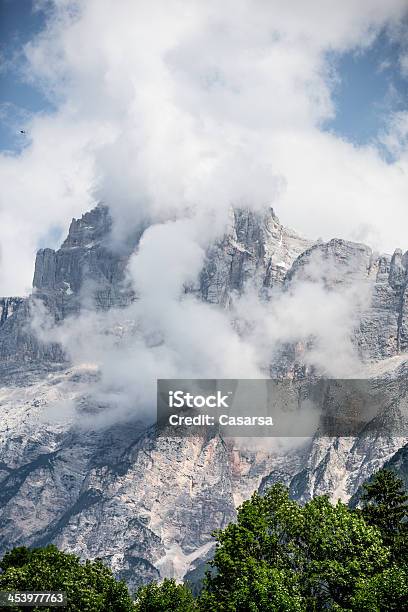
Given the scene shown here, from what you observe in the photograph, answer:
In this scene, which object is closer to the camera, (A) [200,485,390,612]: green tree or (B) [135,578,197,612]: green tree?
(A) [200,485,390,612]: green tree

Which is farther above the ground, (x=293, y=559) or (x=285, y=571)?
(x=293, y=559)

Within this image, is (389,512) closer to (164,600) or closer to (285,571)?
(164,600)

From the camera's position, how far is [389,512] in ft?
332

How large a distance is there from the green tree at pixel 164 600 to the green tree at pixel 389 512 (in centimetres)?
2278

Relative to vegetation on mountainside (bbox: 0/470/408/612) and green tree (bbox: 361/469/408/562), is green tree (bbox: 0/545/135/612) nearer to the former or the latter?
vegetation on mountainside (bbox: 0/470/408/612)

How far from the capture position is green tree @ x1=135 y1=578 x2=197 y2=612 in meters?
92.7

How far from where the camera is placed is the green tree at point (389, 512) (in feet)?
307

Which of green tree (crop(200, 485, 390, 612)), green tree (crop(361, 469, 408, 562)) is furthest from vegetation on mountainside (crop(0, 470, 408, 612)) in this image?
Answer: green tree (crop(361, 469, 408, 562))

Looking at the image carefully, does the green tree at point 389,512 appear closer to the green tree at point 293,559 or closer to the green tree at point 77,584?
the green tree at point 293,559

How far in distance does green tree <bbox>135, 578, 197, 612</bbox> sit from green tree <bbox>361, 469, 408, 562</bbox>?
74.8 feet

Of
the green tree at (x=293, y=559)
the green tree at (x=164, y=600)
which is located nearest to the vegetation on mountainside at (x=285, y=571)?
the green tree at (x=293, y=559)

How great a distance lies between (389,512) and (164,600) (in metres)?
28.5

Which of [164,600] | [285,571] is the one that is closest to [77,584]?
[164,600]

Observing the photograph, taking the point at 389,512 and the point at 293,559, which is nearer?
the point at 293,559
